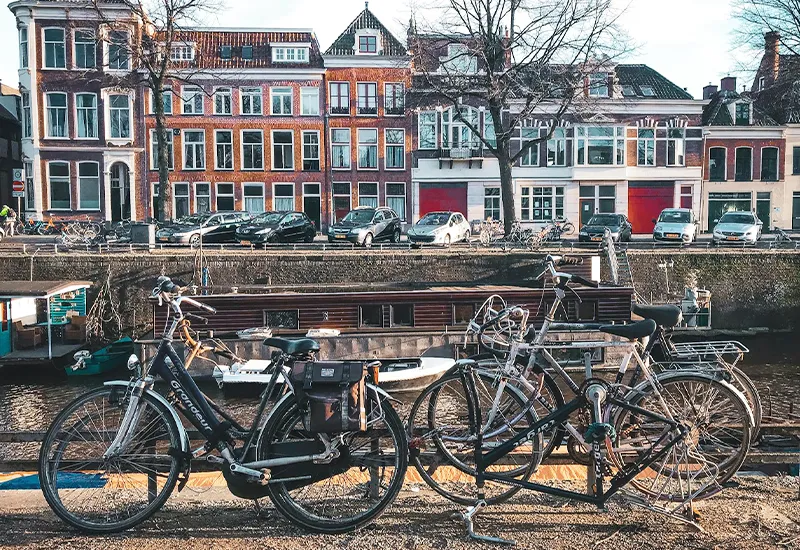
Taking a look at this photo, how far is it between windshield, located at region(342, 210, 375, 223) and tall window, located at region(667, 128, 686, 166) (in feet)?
62.1

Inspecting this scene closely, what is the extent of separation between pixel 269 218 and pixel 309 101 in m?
12.6

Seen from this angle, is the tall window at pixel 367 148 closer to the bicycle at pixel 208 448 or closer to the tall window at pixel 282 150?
the tall window at pixel 282 150

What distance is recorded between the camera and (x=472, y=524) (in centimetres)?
451

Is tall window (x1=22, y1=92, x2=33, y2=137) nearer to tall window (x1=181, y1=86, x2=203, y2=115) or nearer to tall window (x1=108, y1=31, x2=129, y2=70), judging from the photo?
tall window (x1=108, y1=31, x2=129, y2=70)

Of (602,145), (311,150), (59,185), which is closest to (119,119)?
(59,185)

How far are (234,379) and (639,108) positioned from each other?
98.0 feet

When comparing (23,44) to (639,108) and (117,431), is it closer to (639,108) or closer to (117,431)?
(639,108)

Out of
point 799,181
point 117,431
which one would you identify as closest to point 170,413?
A: point 117,431

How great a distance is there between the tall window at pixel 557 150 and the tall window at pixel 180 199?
1865 centimetres

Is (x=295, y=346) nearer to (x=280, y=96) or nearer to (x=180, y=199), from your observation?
(x=280, y=96)

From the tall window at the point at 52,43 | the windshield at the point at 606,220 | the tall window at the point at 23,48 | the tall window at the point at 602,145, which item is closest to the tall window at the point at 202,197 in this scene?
the tall window at the point at 52,43

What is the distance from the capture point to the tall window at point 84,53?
3788 centimetres

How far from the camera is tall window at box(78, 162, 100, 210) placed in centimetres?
3841

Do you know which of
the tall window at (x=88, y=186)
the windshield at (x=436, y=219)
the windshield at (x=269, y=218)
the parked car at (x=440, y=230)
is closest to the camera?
the parked car at (x=440, y=230)
